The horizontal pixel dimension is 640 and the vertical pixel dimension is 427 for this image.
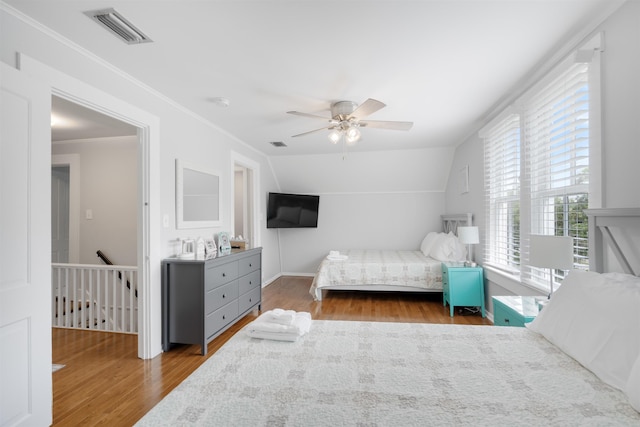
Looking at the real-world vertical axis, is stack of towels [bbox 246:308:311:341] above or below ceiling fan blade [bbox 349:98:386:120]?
below

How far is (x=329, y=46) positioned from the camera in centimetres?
205

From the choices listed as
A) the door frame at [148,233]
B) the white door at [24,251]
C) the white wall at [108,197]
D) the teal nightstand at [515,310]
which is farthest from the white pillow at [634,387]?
the white wall at [108,197]

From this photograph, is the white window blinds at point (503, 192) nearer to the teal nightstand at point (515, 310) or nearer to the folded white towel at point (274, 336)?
the teal nightstand at point (515, 310)

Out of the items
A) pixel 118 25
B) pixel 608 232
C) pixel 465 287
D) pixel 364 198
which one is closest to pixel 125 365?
pixel 118 25

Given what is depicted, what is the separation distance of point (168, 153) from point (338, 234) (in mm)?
4066

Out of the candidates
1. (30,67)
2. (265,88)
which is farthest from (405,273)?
(30,67)

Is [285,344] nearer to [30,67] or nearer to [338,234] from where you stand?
[30,67]

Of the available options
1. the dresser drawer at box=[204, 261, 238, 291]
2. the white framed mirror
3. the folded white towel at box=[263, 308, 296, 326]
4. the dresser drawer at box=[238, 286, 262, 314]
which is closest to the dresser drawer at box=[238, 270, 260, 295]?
the dresser drawer at box=[238, 286, 262, 314]

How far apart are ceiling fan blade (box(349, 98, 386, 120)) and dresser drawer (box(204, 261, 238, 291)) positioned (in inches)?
78.5

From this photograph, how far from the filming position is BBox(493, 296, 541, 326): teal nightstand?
2.18 meters

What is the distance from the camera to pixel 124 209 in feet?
13.3

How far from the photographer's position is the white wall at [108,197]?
404 cm

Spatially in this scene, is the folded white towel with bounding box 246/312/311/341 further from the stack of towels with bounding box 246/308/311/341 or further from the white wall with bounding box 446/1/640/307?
the white wall with bounding box 446/1/640/307

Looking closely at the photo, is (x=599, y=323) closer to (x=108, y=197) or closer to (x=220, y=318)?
(x=220, y=318)
